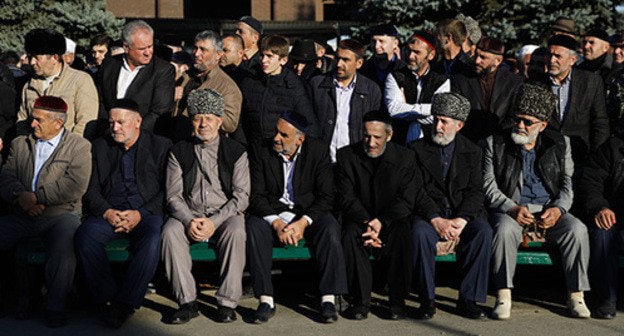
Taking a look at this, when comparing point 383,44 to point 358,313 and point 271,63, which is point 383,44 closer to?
point 271,63

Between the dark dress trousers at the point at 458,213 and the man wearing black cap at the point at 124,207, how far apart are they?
2063mm

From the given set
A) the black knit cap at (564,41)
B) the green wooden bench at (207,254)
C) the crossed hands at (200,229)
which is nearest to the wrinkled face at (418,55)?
the black knit cap at (564,41)

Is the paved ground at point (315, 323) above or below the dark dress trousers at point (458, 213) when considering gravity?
below

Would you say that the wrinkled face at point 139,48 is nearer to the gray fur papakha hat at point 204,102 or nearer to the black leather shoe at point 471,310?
the gray fur papakha hat at point 204,102

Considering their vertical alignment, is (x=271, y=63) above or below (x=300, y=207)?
Answer: above

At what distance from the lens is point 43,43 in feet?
25.4

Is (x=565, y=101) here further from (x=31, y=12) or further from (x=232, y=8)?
(x=232, y=8)

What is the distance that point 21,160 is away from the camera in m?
7.16

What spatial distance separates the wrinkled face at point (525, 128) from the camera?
281 inches

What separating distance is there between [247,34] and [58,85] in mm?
2482

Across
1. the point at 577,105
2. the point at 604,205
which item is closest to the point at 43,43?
the point at 577,105

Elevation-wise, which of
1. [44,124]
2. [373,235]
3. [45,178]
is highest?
[44,124]

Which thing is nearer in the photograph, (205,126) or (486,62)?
(205,126)

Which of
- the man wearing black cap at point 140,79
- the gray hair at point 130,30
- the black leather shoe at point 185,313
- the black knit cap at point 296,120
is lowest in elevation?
the black leather shoe at point 185,313
